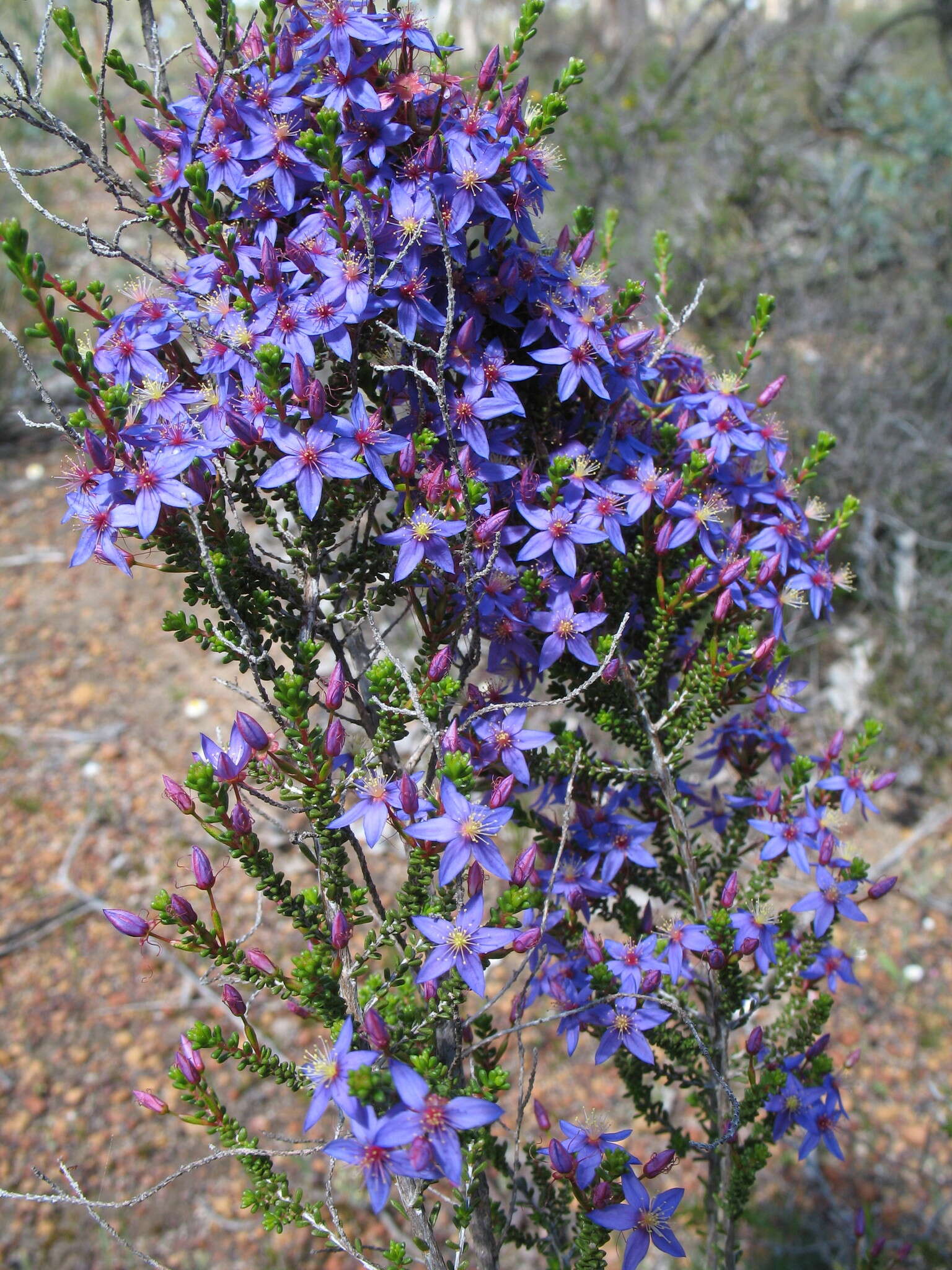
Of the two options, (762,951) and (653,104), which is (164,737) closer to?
(762,951)

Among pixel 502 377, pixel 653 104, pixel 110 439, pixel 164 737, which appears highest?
pixel 653 104

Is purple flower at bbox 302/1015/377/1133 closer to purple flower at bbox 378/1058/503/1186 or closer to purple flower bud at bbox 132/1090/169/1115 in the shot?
purple flower at bbox 378/1058/503/1186

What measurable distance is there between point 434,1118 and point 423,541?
33.2 inches

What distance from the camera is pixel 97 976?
4.21m

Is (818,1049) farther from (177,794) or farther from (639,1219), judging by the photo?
(177,794)

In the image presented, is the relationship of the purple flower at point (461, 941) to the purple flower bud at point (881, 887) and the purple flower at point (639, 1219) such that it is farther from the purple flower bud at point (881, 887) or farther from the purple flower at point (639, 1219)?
the purple flower bud at point (881, 887)

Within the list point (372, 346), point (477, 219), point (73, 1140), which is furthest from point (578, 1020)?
point (73, 1140)

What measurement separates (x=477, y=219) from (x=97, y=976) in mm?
3821

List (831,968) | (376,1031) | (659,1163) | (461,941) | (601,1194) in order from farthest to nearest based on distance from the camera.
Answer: (831,968) < (659,1163) < (601,1194) < (461,941) < (376,1031)

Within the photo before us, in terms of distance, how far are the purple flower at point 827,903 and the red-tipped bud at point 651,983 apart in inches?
15.4

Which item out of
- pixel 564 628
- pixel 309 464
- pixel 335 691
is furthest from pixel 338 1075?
pixel 309 464

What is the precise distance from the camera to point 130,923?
149 cm

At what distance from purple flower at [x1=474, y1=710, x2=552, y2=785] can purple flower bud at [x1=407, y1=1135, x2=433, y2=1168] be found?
585mm

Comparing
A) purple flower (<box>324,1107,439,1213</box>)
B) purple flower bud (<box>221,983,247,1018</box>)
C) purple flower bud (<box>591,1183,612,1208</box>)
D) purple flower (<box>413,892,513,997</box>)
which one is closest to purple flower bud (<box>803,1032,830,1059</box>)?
purple flower bud (<box>591,1183,612,1208</box>)
